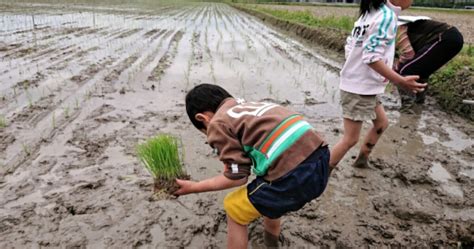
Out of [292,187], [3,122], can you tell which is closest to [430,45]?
[292,187]

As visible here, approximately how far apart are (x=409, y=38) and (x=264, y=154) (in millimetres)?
3151

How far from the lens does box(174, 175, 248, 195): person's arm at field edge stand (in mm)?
1574

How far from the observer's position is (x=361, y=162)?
299cm

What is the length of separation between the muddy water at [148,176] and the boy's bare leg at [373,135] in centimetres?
10

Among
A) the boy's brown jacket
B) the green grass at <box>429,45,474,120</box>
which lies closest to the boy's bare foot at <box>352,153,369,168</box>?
the boy's brown jacket

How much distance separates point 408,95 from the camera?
16.1 ft

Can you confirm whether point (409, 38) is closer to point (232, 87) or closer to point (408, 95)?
point (408, 95)

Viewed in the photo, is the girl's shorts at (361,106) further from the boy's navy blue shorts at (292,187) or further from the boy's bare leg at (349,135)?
the boy's navy blue shorts at (292,187)

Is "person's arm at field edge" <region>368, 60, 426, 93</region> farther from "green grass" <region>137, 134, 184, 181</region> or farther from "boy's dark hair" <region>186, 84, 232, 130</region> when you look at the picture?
"green grass" <region>137, 134, 184, 181</region>

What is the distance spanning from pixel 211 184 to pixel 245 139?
0.27 m

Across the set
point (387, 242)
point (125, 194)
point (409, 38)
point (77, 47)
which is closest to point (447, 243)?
point (387, 242)

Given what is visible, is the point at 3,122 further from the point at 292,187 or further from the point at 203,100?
the point at 292,187

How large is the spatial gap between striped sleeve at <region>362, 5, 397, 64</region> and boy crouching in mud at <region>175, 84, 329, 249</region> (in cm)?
90

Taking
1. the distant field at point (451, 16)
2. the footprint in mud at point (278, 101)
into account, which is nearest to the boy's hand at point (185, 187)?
the footprint in mud at point (278, 101)
